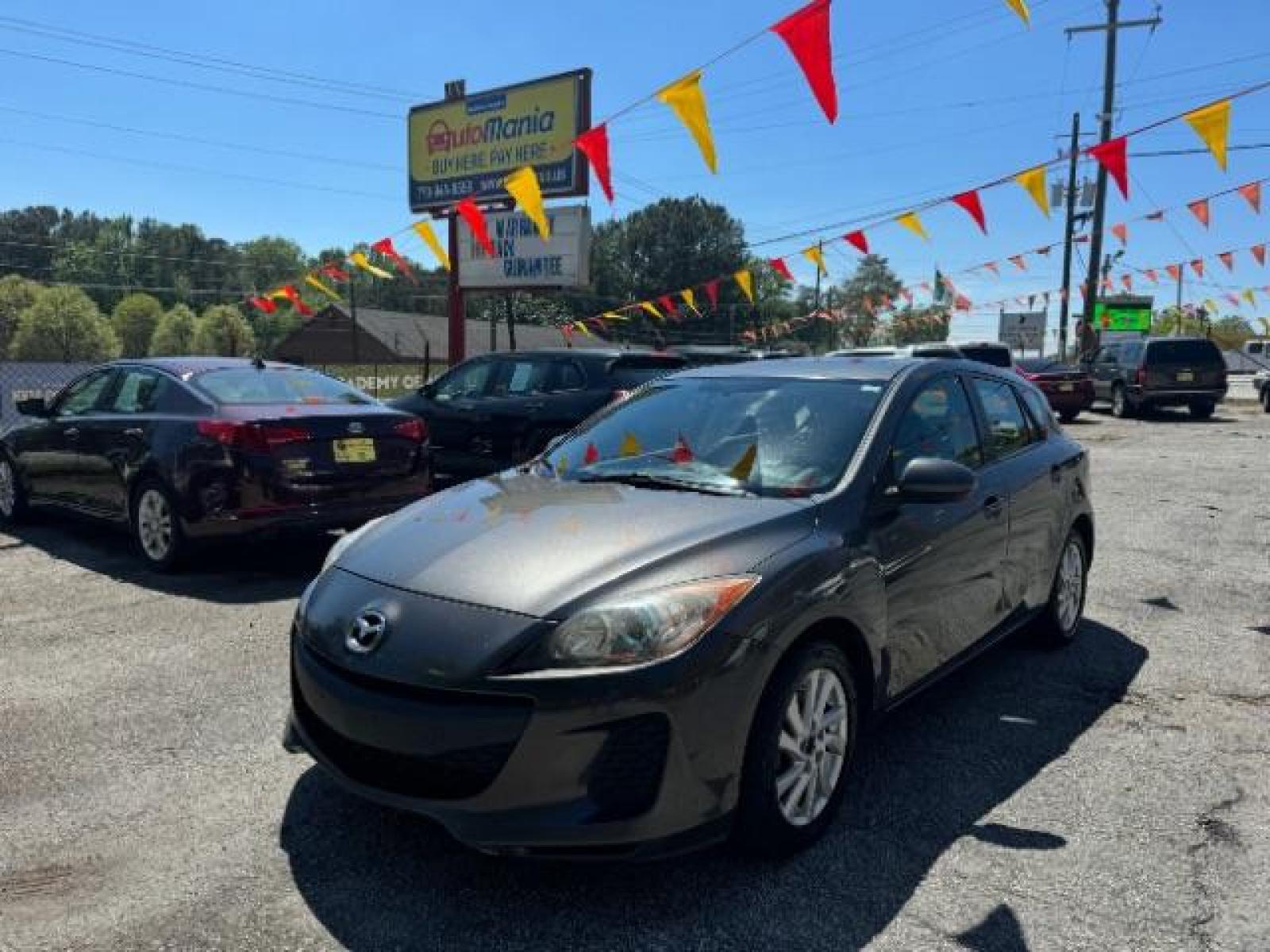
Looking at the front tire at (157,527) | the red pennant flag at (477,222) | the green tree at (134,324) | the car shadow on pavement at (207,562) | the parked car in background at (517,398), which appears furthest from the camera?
the green tree at (134,324)

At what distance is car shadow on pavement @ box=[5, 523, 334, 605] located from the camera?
234 inches

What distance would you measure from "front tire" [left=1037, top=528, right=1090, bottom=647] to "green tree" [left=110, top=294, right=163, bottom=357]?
88.1m

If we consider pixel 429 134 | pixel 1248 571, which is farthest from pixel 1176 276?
pixel 1248 571

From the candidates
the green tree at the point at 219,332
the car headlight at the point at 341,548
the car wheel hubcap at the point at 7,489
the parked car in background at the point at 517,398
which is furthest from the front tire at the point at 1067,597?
the green tree at the point at 219,332

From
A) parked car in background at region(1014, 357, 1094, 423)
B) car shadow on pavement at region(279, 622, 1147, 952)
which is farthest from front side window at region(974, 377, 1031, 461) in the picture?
parked car in background at region(1014, 357, 1094, 423)

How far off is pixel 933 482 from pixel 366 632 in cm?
191

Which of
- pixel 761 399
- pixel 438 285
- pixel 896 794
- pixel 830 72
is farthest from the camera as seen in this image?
pixel 438 285

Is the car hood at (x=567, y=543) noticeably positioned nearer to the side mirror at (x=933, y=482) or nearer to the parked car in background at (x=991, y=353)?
the side mirror at (x=933, y=482)

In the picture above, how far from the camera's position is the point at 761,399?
3.92m

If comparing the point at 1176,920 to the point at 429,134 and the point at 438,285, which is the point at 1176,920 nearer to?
the point at 429,134

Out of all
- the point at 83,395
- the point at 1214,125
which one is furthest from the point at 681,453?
the point at 1214,125

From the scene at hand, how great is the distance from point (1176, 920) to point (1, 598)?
6.07 meters

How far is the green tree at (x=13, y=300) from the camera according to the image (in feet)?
252

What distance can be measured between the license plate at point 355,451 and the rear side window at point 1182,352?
1967 cm
